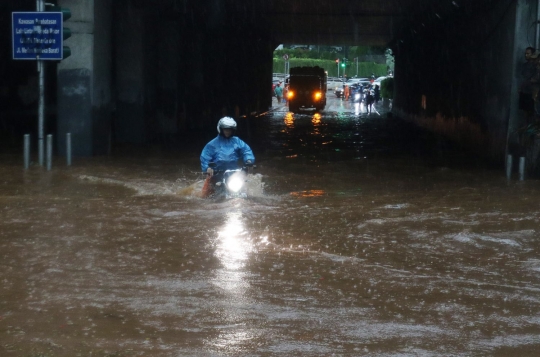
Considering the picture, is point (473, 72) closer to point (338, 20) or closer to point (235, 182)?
point (235, 182)

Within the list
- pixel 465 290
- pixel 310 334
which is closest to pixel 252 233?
pixel 465 290

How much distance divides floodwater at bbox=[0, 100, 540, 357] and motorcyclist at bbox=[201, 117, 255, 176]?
70 cm

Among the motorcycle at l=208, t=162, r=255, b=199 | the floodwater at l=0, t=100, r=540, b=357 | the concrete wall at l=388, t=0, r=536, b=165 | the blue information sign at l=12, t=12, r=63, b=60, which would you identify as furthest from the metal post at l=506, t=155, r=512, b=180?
the blue information sign at l=12, t=12, r=63, b=60

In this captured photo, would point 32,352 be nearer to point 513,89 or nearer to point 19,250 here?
point 19,250

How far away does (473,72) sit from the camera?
25031 mm

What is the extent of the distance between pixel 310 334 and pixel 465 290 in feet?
7.17

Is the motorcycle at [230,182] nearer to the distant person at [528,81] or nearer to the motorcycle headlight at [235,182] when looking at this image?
the motorcycle headlight at [235,182]

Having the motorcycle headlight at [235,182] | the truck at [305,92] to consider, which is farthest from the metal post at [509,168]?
the truck at [305,92]

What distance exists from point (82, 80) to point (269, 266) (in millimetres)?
12416

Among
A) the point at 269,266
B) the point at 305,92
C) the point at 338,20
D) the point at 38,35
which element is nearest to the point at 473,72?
the point at 38,35

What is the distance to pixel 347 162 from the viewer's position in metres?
20.8

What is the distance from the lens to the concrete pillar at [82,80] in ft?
64.7

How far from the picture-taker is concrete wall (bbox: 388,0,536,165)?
61.2 feet

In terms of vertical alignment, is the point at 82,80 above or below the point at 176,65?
below
